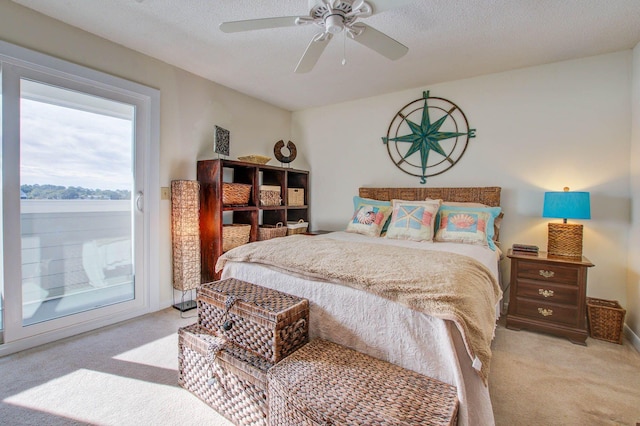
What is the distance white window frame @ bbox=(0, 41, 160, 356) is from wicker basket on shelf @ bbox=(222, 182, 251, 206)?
63cm

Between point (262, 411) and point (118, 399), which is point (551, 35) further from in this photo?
point (118, 399)

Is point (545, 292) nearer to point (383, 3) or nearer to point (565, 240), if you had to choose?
point (565, 240)

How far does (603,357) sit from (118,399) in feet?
10.4

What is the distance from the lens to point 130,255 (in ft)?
9.17

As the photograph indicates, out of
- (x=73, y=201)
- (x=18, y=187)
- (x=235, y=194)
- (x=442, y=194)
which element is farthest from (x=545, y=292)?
(x=18, y=187)

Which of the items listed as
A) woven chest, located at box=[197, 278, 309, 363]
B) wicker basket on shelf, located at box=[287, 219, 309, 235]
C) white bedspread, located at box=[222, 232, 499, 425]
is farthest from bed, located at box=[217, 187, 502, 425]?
wicker basket on shelf, located at box=[287, 219, 309, 235]

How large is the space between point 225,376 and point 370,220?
2.03m

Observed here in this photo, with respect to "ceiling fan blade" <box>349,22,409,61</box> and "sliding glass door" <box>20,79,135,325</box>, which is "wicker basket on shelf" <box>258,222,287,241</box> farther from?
"ceiling fan blade" <box>349,22,409,61</box>

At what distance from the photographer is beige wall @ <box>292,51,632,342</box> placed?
2.56 m

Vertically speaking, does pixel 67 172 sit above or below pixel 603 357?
above

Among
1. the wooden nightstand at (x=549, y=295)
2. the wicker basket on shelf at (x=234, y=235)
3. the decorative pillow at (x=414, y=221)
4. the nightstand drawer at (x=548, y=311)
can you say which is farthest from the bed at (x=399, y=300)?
the wicker basket on shelf at (x=234, y=235)

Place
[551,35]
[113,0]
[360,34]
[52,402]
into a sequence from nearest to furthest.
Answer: [52,402] → [360,34] → [113,0] → [551,35]

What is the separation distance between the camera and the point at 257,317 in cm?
149

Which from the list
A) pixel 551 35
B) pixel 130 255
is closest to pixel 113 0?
pixel 130 255
